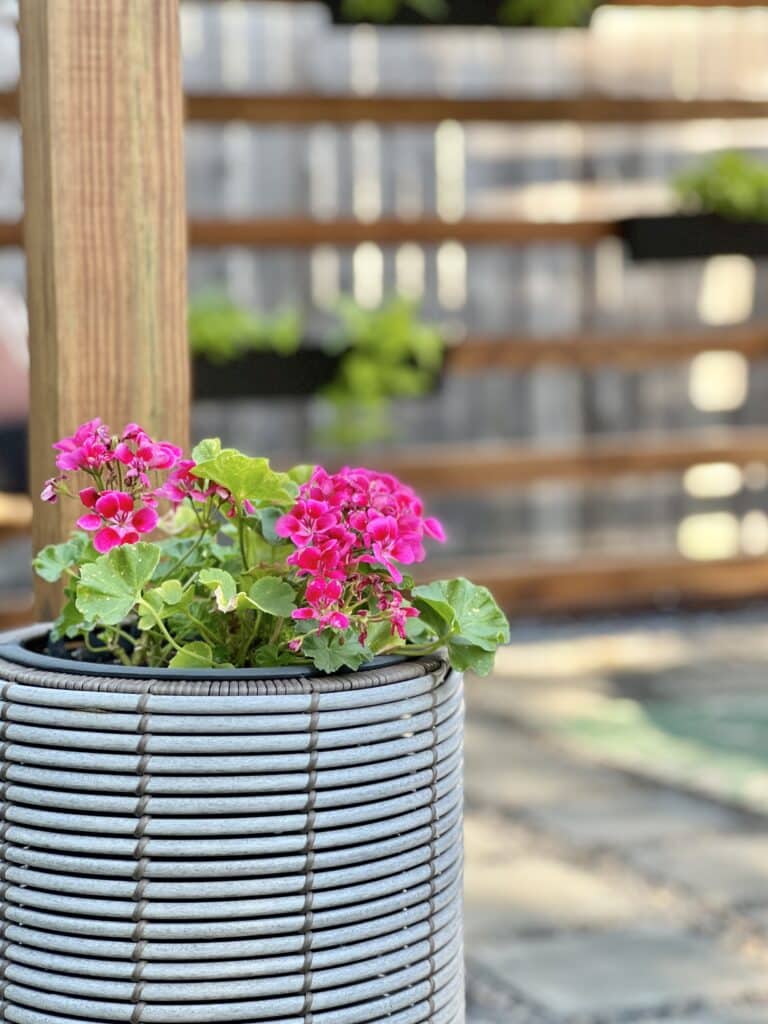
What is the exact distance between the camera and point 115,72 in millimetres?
1434

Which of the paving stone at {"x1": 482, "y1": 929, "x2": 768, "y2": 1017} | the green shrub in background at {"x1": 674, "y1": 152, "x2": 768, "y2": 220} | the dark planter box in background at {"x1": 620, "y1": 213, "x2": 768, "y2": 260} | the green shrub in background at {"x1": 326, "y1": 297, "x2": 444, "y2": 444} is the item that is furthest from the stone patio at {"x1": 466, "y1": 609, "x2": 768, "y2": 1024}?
the green shrub in background at {"x1": 674, "y1": 152, "x2": 768, "y2": 220}

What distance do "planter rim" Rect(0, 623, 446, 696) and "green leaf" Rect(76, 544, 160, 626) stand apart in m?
0.04

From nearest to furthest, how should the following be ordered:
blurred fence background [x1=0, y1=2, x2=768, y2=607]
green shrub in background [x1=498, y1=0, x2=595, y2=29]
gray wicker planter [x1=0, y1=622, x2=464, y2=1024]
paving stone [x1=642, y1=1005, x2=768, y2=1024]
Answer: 1. gray wicker planter [x1=0, y1=622, x2=464, y2=1024]
2. paving stone [x1=642, y1=1005, x2=768, y2=1024]
3. green shrub in background [x1=498, y1=0, x2=595, y2=29]
4. blurred fence background [x1=0, y1=2, x2=768, y2=607]

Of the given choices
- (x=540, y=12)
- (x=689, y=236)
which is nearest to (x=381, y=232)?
(x=540, y=12)

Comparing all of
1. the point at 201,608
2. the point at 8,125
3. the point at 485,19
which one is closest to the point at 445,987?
the point at 201,608

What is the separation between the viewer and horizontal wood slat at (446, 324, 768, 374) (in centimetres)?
449

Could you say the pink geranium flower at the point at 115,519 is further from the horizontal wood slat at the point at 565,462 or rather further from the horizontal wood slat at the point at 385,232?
the horizontal wood slat at the point at 565,462

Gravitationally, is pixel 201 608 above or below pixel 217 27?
below

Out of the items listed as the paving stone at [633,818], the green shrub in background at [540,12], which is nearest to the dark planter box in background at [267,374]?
the green shrub in background at [540,12]

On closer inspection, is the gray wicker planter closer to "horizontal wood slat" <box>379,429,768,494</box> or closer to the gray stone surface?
the gray stone surface

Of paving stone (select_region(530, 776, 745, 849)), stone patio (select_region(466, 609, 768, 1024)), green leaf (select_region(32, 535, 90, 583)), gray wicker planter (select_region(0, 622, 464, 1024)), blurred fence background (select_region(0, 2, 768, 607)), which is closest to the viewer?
gray wicker planter (select_region(0, 622, 464, 1024))

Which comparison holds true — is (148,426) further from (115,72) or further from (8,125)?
(8,125)

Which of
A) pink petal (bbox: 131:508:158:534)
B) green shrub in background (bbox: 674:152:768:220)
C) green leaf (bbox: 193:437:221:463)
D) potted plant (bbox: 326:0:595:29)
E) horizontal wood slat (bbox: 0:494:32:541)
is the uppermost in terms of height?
potted plant (bbox: 326:0:595:29)

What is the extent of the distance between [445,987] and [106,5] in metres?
0.91
